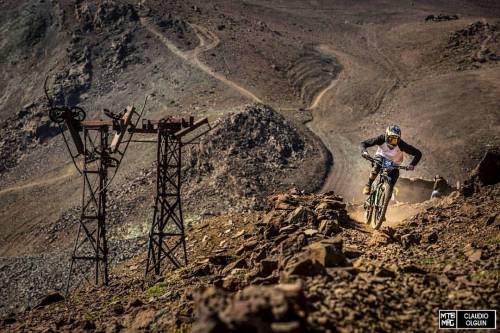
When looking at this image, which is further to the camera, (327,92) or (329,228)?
(327,92)

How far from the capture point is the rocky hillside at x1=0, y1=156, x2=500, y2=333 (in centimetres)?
748

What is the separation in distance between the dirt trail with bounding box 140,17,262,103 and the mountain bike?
42850 mm

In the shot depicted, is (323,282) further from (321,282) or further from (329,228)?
(329,228)

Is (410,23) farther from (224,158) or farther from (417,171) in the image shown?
(224,158)

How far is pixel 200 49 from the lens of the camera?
241 feet

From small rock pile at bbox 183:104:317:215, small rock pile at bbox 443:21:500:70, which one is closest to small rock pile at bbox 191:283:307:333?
small rock pile at bbox 183:104:317:215

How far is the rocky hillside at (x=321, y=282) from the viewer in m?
7.48

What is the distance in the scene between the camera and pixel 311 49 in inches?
3268

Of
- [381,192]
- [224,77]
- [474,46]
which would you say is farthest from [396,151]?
[474,46]

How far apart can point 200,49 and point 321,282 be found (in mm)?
67446

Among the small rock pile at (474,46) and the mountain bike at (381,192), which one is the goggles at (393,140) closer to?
the mountain bike at (381,192)

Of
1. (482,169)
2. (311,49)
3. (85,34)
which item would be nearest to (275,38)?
(311,49)

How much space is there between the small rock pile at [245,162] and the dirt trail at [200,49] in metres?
11.9

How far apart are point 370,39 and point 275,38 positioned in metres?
20.3
